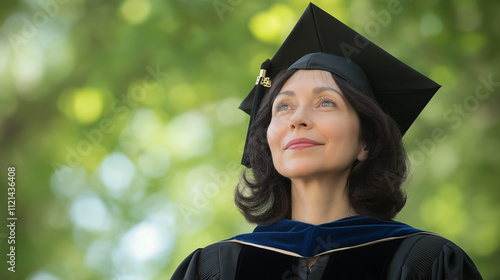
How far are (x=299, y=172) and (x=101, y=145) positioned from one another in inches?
108

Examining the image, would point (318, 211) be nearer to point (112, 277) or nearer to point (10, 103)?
point (112, 277)

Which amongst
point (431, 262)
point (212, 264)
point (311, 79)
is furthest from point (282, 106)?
point (431, 262)

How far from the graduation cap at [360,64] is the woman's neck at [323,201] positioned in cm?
32

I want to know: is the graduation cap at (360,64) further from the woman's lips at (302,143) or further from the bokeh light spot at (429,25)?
the bokeh light spot at (429,25)

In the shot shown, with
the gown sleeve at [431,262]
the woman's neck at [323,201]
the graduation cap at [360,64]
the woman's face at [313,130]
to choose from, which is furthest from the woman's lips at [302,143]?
the gown sleeve at [431,262]

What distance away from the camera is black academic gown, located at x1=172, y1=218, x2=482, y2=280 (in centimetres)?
213

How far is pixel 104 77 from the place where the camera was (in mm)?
4992

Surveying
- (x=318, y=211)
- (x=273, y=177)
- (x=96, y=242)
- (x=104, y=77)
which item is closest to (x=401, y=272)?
(x=318, y=211)

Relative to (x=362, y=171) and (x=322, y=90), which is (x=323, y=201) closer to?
(x=362, y=171)

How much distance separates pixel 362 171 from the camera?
2.46m

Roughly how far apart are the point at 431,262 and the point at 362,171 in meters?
0.43

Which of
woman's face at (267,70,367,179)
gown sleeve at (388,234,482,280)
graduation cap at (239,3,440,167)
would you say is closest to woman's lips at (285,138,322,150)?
woman's face at (267,70,367,179)

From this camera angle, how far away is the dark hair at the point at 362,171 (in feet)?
7.97

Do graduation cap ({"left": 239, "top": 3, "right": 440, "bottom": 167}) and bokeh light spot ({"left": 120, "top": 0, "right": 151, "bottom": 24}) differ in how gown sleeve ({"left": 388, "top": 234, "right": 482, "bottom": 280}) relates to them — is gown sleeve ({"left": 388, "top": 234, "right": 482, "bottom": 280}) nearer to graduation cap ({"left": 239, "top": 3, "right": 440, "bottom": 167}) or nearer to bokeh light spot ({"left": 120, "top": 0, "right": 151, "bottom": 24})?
graduation cap ({"left": 239, "top": 3, "right": 440, "bottom": 167})
